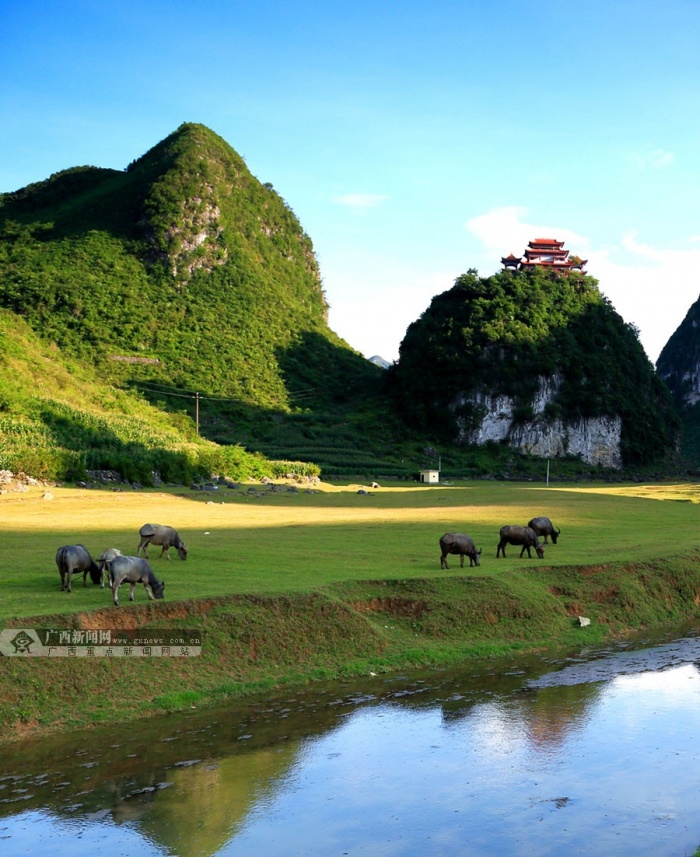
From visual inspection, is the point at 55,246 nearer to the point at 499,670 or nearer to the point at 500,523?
the point at 500,523

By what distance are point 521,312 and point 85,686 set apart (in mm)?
103701

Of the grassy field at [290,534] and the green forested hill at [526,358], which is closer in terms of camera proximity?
the grassy field at [290,534]

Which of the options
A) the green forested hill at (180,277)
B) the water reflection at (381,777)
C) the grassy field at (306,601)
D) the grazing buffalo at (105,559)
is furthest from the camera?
the green forested hill at (180,277)

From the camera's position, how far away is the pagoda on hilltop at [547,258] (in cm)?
12219

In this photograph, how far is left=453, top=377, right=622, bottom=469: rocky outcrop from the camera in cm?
10662

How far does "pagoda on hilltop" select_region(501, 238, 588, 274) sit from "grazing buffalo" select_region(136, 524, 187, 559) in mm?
107768

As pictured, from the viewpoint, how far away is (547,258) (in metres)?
124

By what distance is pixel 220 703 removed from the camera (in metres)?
14.9

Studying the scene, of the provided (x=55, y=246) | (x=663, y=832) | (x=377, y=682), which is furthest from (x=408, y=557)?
(x=55, y=246)

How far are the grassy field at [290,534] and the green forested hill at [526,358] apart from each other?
59.2m

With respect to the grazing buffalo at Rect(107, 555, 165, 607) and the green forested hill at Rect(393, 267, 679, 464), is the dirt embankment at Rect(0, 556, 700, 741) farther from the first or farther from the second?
the green forested hill at Rect(393, 267, 679, 464)

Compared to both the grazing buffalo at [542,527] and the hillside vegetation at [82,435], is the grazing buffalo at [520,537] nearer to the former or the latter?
the grazing buffalo at [542,527]

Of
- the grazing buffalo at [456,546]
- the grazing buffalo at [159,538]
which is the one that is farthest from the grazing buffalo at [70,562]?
the grazing buffalo at [456,546]

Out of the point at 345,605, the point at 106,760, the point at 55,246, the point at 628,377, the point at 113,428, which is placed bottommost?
the point at 106,760
